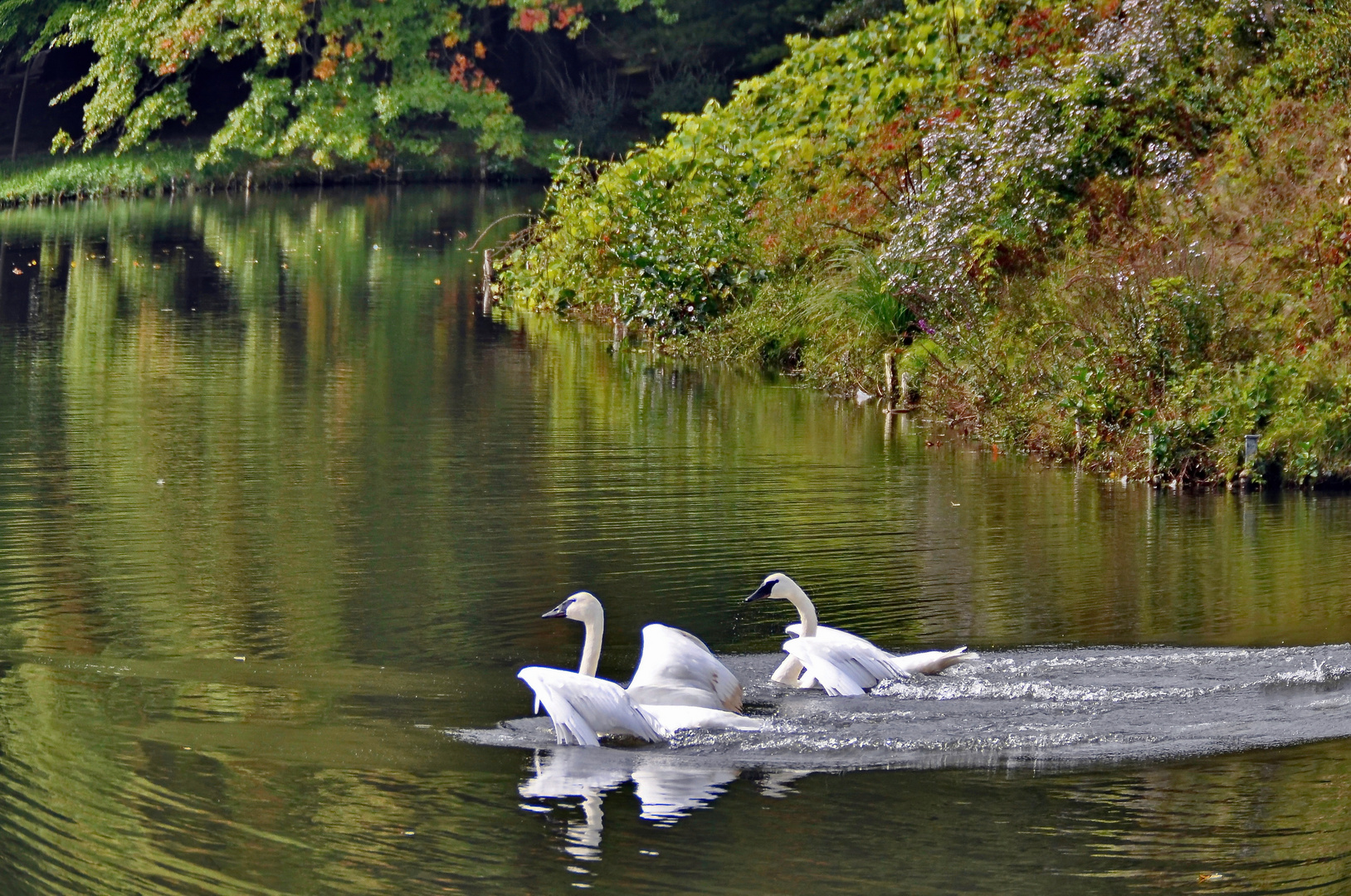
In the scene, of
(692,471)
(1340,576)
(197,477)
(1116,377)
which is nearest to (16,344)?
(197,477)

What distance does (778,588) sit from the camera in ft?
27.0

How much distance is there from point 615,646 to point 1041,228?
8.76 meters

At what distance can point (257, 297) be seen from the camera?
2416 centimetres

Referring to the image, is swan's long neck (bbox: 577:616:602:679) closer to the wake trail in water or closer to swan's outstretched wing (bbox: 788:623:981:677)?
the wake trail in water

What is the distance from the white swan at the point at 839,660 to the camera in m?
7.60

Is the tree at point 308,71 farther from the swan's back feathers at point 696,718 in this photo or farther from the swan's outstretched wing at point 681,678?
the swan's back feathers at point 696,718

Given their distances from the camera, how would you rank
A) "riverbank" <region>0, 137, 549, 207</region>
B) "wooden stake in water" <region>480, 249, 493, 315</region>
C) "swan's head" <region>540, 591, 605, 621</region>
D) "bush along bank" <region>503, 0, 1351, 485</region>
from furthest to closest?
"riverbank" <region>0, 137, 549, 207</region>, "wooden stake in water" <region>480, 249, 493, 315</region>, "bush along bank" <region>503, 0, 1351, 485</region>, "swan's head" <region>540, 591, 605, 621</region>

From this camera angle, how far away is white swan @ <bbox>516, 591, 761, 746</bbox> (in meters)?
7.03

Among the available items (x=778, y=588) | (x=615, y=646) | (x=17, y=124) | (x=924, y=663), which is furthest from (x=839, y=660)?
(x=17, y=124)

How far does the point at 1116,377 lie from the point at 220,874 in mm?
8996

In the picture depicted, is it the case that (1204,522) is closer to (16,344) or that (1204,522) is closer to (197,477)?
(197,477)

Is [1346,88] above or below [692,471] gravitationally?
above

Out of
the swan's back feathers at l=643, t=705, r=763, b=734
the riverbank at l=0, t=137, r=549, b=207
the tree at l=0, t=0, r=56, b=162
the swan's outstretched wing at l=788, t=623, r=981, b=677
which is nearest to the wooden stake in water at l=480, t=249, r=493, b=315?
the swan's outstretched wing at l=788, t=623, r=981, b=677

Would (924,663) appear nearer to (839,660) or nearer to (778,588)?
(839,660)
